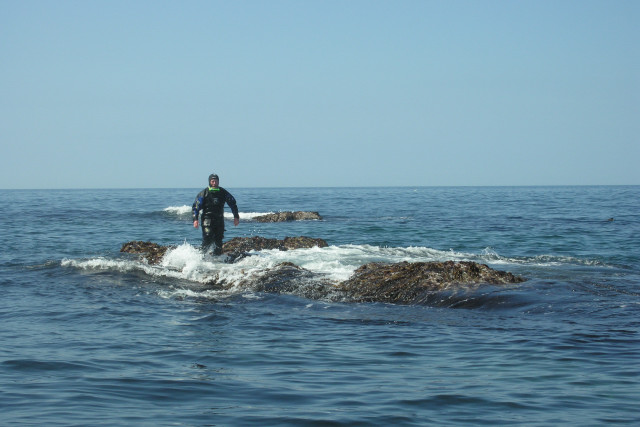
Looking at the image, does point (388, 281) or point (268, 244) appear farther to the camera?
point (268, 244)

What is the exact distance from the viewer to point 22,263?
18.0 m

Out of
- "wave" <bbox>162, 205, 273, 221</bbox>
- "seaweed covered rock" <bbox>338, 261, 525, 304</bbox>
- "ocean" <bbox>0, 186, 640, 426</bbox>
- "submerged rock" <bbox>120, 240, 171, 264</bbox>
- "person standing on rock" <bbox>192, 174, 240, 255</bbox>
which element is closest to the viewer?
"ocean" <bbox>0, 186, 640, 426</bbox>

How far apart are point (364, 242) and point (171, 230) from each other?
390 inches

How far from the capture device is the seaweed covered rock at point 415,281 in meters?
11.9

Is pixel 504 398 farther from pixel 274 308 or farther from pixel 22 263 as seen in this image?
pixel 22 263

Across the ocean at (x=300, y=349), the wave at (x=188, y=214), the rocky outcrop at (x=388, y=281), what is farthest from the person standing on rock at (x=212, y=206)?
the wave at (x=188, y=214)

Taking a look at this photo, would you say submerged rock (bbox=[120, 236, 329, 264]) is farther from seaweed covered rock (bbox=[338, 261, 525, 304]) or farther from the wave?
the wave

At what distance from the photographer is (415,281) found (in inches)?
481

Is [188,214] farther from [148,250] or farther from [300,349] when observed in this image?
[300,349]

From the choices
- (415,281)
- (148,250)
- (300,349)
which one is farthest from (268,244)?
(300,349)

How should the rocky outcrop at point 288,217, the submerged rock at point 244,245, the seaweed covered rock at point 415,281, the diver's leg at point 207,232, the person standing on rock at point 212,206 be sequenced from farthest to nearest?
1. the rocky outcrop at point 288,217
2. the submerged rock at point 244,245
3. the diver's leg at point 207,232
4. the person standing on rock at point 212,206
5. the seaweed covered rock at point 415,281

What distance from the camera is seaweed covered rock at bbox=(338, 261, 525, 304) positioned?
39.1 ft

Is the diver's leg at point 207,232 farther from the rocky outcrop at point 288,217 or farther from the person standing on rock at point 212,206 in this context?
the rocky outcrop at point 288,217

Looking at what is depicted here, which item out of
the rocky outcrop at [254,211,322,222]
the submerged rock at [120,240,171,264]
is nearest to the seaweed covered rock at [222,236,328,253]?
the submerged rock at [120,240,171,264]
